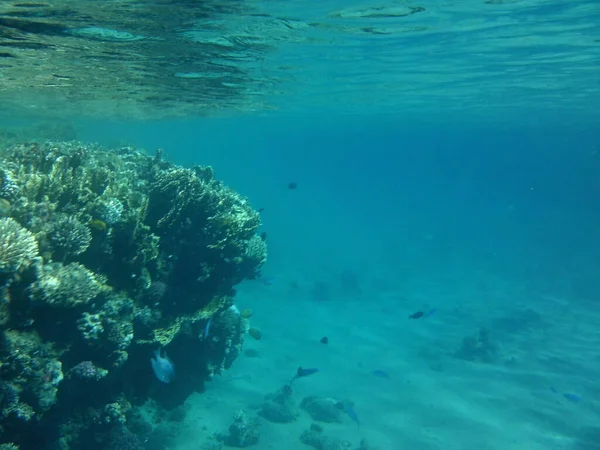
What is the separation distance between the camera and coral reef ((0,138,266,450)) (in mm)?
6367

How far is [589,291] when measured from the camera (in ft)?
110

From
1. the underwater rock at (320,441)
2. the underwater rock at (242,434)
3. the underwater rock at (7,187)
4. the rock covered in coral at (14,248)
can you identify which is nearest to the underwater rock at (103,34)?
the underwater rock at (7,187)

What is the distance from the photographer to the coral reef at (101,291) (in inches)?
251

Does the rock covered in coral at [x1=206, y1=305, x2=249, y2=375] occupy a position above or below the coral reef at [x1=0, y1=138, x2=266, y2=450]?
below

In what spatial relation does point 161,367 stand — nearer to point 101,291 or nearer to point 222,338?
point 101,291

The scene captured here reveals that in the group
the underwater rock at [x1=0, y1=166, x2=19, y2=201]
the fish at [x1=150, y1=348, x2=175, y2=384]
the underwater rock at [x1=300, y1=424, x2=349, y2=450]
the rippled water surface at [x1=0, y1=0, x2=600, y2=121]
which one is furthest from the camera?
the underwater rock at [x1=300, y1=424, x2=349, y2=450]

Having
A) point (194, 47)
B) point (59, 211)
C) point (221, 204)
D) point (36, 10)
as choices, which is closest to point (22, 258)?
point (59, 211)

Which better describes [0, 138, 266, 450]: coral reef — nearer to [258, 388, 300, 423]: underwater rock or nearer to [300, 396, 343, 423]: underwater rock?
[258, 388, 300, 423]: underwater rock

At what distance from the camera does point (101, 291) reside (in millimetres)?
7656

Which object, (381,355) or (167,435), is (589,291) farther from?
(167,435)

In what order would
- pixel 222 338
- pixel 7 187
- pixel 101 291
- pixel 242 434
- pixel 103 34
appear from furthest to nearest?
1. pixel 103 34
2. pixel 242 434
3. pixel 222 338
4. pixel 101 291
5. pixel 7 187

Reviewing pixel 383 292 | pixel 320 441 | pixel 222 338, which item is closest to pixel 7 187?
pixel 222 338

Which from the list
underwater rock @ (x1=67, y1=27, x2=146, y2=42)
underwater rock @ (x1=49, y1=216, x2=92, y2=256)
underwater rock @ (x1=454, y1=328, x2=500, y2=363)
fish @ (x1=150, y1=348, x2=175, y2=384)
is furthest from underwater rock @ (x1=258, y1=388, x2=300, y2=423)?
underwater rock @ (x1=67, y1=27, x2=146, y2=42)

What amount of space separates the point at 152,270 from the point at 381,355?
49.1 feet
